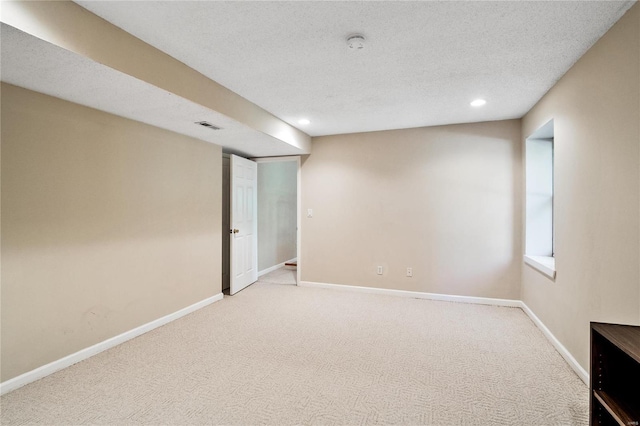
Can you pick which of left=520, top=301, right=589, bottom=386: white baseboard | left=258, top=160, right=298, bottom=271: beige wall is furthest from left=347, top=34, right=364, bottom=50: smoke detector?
left=258, top=160, right=298, bottom=271: beige wall

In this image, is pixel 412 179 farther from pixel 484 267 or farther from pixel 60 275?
pixel 60 275

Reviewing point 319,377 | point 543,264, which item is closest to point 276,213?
point 319,377

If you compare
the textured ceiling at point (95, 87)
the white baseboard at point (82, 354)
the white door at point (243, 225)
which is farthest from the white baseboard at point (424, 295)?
the textured ceiling at point (95, 87)

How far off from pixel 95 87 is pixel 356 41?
5.99ft

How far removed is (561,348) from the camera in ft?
8.66

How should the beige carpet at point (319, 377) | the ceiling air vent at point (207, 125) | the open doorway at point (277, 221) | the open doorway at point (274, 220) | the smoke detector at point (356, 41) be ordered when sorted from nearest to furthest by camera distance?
the beige carpet at point (319, 377) < the smoke detector at point (356, 41) < the ceiling air vent at point (207, 125) < the open doorway at point (274, 220) < the open doorway at point (277, 221)

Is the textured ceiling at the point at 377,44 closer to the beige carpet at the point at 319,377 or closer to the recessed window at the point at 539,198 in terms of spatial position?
the recessed window at the point at 539,198

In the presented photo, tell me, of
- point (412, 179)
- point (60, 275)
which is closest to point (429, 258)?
point (412, 179)

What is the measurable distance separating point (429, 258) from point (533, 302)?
1249 millimetres

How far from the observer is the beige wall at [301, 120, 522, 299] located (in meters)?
3.98

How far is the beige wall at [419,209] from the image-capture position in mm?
3980

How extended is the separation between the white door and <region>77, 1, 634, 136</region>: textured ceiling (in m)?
1.57

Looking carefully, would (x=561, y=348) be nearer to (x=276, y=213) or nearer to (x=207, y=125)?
(x=207, y=125)

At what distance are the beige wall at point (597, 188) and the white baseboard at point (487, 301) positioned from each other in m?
0.07
